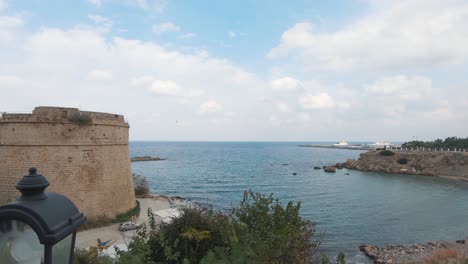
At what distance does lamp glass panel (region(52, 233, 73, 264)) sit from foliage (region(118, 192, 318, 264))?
2991 mm

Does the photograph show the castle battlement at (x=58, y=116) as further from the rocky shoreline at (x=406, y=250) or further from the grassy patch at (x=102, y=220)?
the rocky shoreline at (x=406, y=250)

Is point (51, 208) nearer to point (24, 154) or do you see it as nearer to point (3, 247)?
point (3, 247)

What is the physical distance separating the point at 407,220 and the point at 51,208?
28139 millimetres

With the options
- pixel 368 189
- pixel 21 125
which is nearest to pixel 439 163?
pixel 368 189

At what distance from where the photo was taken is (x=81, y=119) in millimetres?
16297

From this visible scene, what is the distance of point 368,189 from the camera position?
38.7m

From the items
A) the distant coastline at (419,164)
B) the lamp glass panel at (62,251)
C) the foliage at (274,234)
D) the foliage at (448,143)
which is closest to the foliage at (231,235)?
the foliage at (274,234)

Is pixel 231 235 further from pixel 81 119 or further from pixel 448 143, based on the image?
pixel 448 143

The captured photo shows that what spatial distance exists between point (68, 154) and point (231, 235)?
1423 centimetres

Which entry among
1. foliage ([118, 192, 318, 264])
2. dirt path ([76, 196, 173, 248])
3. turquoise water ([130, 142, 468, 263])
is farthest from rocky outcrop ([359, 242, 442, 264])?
dirt path ([76, 196, 173, 248])

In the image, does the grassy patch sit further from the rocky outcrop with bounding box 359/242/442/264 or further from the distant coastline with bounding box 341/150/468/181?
the distant coastline with bounding box 341/150/468/181

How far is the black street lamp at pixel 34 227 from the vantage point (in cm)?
168

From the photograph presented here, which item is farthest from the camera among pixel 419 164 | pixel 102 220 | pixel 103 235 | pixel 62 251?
pixel 419 164

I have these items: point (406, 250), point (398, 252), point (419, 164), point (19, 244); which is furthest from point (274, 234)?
point (419, 164)
